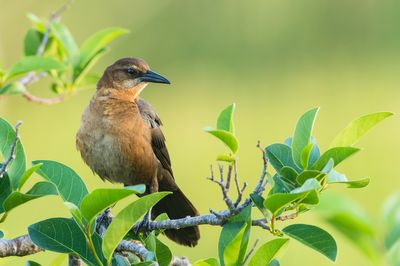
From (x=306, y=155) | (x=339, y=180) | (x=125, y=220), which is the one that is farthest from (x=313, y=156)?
(x=125, y=220)

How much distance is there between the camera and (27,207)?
21.2 feet

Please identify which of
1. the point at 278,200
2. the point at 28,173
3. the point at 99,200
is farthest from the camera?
the point at 28,173

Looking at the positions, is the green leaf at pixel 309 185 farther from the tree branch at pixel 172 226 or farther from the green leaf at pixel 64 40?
the green leaf at pixel 64 40

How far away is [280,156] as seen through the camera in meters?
2.81

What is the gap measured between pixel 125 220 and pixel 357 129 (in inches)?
29.0

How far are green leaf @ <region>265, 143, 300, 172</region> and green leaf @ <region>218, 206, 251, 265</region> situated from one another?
0.57 ft

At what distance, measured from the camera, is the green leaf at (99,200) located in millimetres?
2393

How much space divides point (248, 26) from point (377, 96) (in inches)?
51.2

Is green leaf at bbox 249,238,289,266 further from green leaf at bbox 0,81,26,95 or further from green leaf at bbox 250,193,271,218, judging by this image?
green leaf at bbox 0,81,26,95

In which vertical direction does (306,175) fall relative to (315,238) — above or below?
above

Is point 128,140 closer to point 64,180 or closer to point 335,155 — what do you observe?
point 64,180

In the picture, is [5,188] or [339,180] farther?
[5,188]

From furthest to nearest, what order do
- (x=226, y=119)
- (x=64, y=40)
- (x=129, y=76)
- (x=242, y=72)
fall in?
(x=242, y=72) → (x=129, y=76) → (x=64, y=40) → (x=226, y=119)

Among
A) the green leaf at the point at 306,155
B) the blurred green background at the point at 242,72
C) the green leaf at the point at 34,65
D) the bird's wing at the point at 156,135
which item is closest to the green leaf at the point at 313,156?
the green leaf at the point at 306,155
